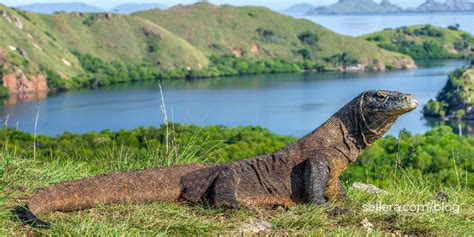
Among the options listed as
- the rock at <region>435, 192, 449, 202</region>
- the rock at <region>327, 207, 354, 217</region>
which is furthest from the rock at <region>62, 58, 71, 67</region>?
the rock at <region>327, 207, 354, 217</region>

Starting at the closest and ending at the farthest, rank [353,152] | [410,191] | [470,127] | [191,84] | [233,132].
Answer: [353,152], [410,191], [233,132], [470,127], [191,84]

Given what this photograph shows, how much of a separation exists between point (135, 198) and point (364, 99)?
2.28 meters

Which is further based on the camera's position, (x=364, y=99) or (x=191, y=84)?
(x=191, y=84)

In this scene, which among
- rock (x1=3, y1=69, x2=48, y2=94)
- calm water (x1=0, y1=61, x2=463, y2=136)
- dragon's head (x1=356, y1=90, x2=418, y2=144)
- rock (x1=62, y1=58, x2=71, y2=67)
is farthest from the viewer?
rock (x1=62, y1=58, x2=71, y2=67)

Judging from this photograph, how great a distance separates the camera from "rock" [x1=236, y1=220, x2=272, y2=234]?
5.55 metres

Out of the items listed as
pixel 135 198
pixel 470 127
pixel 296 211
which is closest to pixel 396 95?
pixel 296 211

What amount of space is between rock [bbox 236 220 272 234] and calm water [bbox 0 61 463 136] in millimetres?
56827

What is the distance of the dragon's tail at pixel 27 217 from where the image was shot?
5.36 m

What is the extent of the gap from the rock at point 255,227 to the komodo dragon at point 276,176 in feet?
1.76

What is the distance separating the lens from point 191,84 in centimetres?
15675

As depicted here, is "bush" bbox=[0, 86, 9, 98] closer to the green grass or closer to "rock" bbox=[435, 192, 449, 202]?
the green grass

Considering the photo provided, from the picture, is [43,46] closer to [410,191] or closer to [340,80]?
[340,80]

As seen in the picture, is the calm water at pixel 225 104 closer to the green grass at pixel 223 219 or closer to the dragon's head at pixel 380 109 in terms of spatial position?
the green grass at pixel 223 219

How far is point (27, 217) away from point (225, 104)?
107 m
